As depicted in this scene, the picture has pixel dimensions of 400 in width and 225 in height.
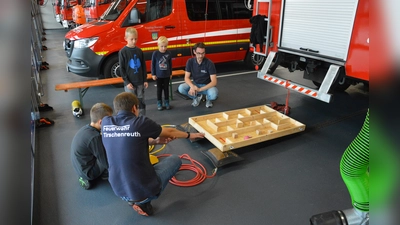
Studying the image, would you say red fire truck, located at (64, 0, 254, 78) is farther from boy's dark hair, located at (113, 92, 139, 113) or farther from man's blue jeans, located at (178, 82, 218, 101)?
boy's dark hair, located at (113, 92, 139, 113)

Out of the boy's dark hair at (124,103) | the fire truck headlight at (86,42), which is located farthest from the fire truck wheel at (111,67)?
the boy's dark hair at (124,103)

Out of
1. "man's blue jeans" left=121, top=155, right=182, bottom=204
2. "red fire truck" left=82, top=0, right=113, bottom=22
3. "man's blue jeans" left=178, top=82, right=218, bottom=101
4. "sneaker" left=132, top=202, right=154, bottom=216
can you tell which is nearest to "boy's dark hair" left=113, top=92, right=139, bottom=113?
"man's blue jeans" left=121, top=155, right=182, bottom=204

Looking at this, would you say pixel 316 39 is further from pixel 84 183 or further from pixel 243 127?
pixel 84 183

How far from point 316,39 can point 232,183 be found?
3.18 metres

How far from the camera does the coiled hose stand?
2.19m

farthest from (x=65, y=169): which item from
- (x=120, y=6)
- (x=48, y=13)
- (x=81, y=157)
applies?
(x=48, y=13)

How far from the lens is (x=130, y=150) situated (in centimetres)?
267

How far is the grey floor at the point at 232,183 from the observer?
3.12m

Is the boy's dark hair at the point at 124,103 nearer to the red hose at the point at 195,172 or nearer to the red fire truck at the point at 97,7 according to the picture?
the red hose at the point at 195,172

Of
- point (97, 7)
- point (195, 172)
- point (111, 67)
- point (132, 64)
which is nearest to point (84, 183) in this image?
point (195, 172)

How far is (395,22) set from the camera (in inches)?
19.9

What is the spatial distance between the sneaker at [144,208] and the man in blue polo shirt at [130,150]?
35 mm

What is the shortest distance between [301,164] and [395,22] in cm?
387

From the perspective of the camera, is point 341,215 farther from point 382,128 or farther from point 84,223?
point 84,223
